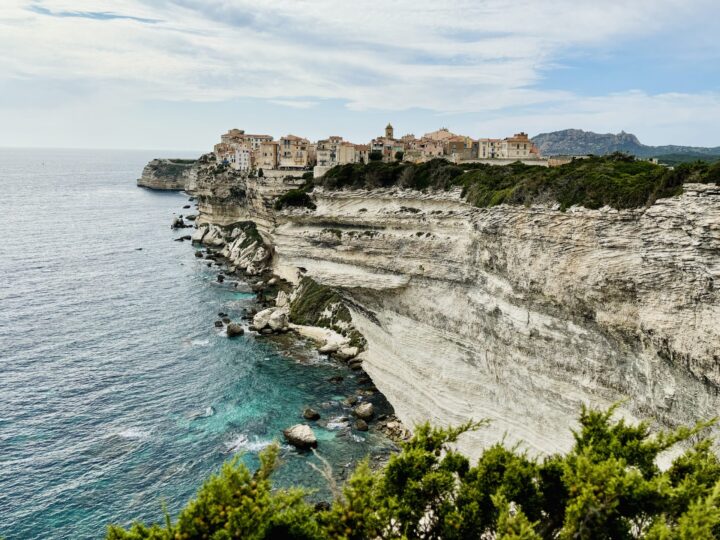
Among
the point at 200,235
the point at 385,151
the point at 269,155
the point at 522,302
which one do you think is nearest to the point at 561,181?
the point at 522,302

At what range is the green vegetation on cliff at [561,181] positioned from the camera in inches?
766

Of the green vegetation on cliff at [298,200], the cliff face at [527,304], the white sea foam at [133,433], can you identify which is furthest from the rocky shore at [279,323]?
the green vegetation on cliff at [298,200]

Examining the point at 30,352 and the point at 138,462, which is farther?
the point at 30,352

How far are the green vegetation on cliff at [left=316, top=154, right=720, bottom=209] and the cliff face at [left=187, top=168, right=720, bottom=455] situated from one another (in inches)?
36.3

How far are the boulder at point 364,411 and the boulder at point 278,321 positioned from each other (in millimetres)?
18027

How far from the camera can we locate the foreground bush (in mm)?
10805

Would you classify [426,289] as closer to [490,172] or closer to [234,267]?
[490,172]

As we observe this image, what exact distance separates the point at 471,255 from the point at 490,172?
10.6 meters

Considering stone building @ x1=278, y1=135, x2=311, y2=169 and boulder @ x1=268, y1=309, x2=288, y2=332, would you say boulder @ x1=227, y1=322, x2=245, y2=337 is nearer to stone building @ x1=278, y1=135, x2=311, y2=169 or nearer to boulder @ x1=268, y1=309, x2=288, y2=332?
boulder @ x1=268, y1=309, x2=288, y2=332

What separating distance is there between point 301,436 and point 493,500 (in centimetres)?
2195

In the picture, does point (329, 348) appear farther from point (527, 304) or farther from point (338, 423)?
point (527, 304)

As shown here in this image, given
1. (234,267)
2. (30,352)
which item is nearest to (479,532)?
(30,352)

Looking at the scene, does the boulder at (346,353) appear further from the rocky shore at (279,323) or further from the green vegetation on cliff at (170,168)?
the green vegetation on cliff at (170,168)

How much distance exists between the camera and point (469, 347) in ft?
92.7
